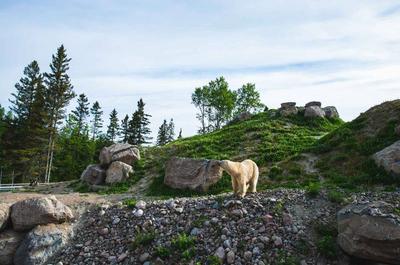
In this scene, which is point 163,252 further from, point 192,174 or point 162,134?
point 162,134

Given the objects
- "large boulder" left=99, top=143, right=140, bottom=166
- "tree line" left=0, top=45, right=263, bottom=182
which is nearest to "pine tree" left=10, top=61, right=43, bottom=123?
"tree line" left=0, top=45, right=263, bottom=182

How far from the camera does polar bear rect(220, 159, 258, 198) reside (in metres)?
12.7

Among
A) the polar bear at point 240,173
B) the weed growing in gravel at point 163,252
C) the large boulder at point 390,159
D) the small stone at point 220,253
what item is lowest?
the weed growing in gravel at point 163,252

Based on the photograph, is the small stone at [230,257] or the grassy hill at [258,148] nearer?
the small stone at [230,257]

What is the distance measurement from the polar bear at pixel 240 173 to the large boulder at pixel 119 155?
14772mm

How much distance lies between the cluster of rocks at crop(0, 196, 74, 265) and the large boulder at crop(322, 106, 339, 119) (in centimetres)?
2963

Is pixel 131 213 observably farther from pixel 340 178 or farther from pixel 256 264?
pixel 340 178

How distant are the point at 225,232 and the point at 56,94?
34.5 meters

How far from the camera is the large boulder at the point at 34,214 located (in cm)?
1338

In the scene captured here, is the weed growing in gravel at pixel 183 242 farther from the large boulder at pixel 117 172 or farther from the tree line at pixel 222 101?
the tree line at pixel 222 101

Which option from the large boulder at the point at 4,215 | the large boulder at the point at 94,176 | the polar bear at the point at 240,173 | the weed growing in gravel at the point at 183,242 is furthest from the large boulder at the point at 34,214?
the large boulder at the point at 94,176

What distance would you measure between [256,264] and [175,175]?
1207 cm

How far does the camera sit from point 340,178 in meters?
17.7

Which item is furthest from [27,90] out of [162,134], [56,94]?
[162,134]
